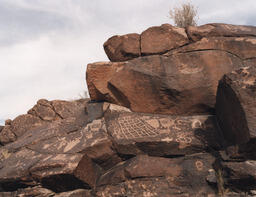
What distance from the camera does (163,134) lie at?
354 centimetres

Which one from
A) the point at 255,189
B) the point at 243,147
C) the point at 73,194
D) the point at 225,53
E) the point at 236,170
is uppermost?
the point at 225,53

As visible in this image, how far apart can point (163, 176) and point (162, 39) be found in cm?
245

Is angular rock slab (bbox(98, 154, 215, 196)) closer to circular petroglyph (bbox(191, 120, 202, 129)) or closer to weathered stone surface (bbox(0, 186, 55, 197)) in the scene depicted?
circular petroglyph (bbox(191, 120, 202, 129))

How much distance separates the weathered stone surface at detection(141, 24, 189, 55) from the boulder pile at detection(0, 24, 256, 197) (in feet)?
0.06

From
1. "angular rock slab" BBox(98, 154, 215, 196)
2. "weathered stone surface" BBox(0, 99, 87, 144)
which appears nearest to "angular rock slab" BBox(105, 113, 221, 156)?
"angular rock slab" BBox(98, 154, 215, 196)

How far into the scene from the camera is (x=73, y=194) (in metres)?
3.42

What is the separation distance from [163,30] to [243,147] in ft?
8.39

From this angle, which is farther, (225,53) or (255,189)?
(225,53)

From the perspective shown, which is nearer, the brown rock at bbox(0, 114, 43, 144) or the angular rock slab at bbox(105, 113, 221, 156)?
the angular rock slab at bbox(105, 113, 221, 156)

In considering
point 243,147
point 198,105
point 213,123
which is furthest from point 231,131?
point 198,105

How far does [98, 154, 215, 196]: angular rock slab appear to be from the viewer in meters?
2.99

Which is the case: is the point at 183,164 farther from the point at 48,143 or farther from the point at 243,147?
the point at 48,143

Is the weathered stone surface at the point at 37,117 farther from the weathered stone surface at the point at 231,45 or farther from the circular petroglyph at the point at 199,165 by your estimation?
the circular petroglyph at the point at 199,165

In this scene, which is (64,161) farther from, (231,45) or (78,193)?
(231,45)
